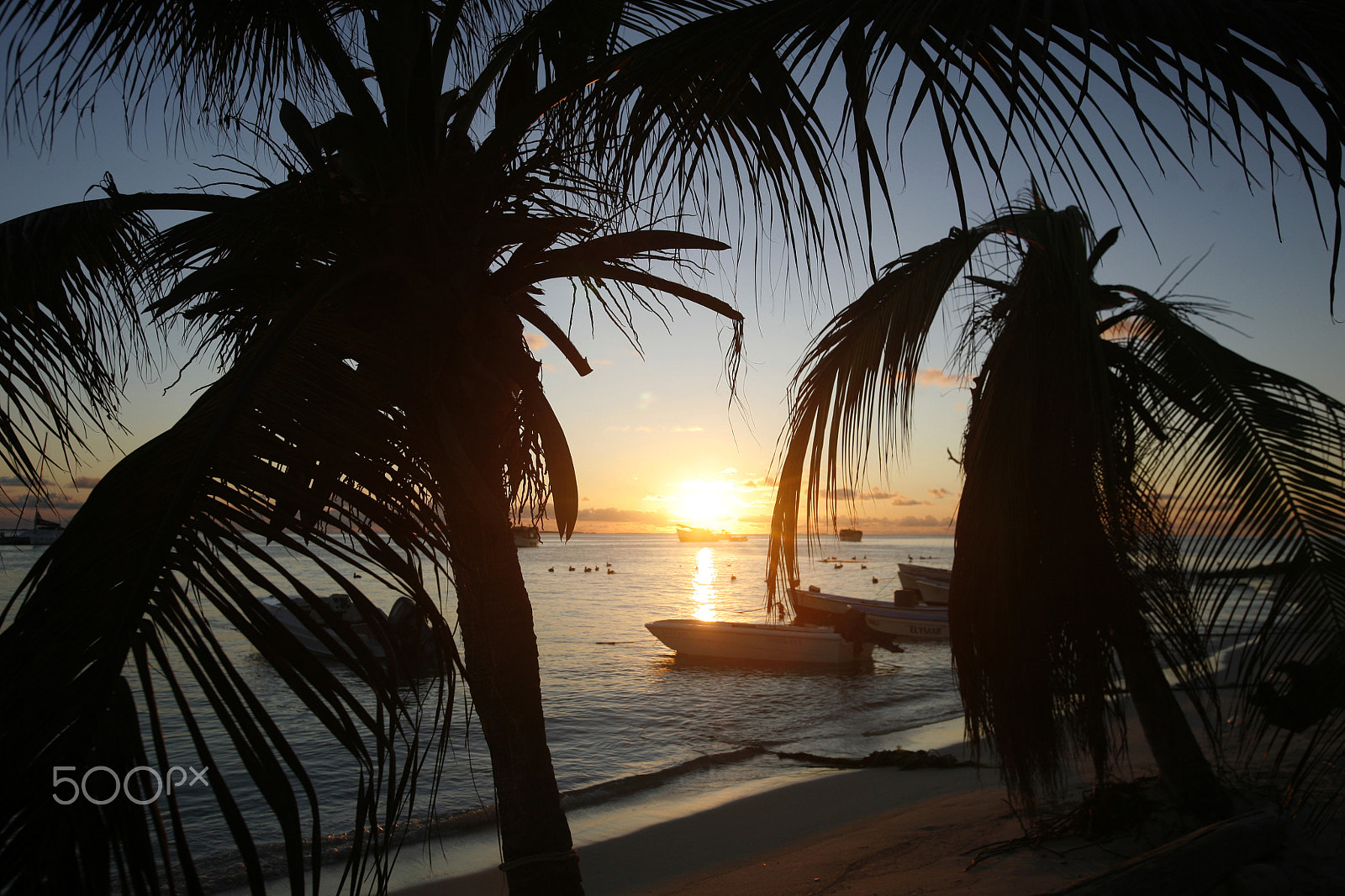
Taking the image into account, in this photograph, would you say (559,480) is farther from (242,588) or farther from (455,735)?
(455,735)

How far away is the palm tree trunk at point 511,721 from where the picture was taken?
3047 mm

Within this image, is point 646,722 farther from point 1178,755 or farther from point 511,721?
point 511,721

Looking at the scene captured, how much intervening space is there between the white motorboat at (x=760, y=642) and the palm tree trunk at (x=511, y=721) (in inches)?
787

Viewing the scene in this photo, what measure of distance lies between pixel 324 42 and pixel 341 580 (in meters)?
2.11

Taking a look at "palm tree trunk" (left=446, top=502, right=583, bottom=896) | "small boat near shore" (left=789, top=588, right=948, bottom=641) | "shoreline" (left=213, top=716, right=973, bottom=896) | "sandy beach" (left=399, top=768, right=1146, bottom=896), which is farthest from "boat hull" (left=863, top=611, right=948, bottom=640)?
"palm tree trunk" (left=446, top=502, right=583, bottom=896)

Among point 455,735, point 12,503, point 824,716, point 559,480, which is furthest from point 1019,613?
point 824,716

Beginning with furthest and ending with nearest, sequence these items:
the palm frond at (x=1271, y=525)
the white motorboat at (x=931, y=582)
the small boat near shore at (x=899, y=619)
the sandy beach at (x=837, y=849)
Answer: the white motorboat at (x=931, y=582), the small boat near shore at (x=899, y=619), the sandy beach at (x=837, y=849), the palm frond at (x=1271, y=525)

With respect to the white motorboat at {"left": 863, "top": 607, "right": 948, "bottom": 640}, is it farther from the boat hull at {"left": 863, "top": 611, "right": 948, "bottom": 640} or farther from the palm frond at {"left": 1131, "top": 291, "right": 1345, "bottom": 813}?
the palm frond at {"left": 1131, "top": 291, "right": 1345, "bottom": 813}

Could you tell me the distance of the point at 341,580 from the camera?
159 cm

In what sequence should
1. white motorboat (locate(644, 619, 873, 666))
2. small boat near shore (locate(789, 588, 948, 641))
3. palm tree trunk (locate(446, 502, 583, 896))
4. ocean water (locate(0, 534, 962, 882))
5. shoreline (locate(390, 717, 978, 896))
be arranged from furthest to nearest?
small boat near shore (locate(789, 588, 948, 641))
white motorboat (locate(644, 619, 873, 666))
ocean water (locate(0, 534, 962, 882))
shoreline (locate(390, 717, 978, 896))
palm tree trunk (locate(446, 502, 583, 896))

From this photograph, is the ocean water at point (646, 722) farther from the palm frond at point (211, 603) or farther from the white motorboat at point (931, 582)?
the white motorboat at point (931, 582)

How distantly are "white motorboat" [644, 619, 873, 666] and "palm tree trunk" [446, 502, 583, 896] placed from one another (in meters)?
20.0

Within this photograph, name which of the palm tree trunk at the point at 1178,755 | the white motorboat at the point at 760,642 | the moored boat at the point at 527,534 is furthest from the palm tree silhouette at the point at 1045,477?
the white motorboat at the point at 760,642

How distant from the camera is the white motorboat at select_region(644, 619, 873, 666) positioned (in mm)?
22656
